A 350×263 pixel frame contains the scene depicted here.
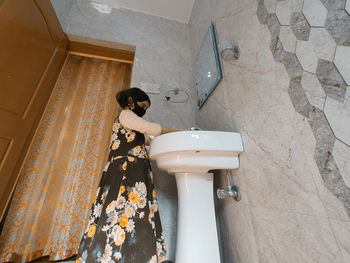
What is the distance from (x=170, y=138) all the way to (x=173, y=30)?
1.46 metres

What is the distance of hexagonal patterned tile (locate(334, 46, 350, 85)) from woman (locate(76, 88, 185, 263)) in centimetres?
63

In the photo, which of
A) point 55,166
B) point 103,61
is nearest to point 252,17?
point 103,61

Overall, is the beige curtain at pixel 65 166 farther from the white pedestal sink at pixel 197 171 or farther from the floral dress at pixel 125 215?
the white pedestal sink at pixel 197 171

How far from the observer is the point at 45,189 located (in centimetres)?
113

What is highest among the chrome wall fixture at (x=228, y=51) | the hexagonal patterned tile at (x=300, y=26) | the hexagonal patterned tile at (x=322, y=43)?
the chrome wall fixture at (x=228, y=51)

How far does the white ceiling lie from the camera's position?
1.44 m

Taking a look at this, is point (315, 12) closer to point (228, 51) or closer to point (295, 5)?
point (295, 5)

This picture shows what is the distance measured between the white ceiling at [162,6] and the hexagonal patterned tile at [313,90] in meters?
1.58

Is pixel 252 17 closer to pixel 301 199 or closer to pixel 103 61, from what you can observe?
pixel 301 199

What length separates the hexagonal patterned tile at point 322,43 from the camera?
0.34 metres

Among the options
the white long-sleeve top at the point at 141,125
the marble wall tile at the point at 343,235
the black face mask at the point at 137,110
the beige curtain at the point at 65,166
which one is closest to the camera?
the marble wall tile at the point at 343,235

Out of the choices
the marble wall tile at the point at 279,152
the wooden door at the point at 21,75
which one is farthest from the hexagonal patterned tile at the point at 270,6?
the wooden door at the point at 21,75

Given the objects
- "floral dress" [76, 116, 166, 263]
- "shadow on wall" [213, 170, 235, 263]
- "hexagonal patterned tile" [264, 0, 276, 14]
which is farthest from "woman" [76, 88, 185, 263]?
"hexagonal patterned tile" [264, 0, 276, 14]

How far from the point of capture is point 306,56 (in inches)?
15.8
